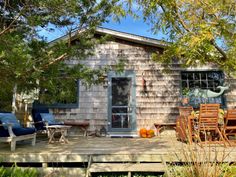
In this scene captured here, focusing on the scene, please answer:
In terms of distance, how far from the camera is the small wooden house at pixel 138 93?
7.67 metres

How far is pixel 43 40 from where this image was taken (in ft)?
11.8

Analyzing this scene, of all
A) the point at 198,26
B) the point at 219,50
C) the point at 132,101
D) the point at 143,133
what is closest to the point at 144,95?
the point at 132,101

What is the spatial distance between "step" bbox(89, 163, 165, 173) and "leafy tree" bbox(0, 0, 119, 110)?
4.40 ft

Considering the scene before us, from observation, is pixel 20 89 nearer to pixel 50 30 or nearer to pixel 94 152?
pixel 50 30

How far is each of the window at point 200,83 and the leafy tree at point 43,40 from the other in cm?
458

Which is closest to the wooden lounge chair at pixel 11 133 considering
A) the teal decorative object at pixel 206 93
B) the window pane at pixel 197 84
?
the teal decorative object at pixel 206 93

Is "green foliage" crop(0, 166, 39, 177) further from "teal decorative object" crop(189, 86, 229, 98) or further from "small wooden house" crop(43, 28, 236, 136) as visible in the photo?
"teal decorative object" crop(189, 86, 229, 98)

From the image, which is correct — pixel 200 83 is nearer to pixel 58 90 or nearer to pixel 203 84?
pixel 203 84

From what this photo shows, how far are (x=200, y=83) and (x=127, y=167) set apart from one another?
523 centimetres

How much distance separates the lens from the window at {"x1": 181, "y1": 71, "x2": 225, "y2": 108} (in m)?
7.69

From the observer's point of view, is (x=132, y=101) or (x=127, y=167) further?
(x=132, y=101)

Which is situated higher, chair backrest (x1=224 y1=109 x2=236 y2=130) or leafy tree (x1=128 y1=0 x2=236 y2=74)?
leafy tree (x1=128 y1=0 x2=236 y2=74)

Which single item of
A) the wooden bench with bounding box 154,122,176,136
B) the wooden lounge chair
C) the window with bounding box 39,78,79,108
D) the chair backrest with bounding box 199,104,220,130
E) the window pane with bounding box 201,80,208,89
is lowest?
the wooden bench with bounding box 154,122,176,136

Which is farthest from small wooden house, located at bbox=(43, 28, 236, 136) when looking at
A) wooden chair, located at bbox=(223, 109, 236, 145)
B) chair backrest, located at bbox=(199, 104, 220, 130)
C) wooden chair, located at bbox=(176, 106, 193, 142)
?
chair backrest, located at bbox=(199, 104, 220, 130)
